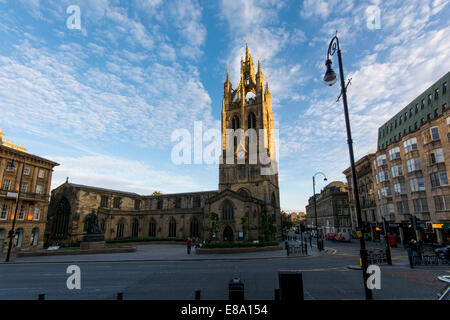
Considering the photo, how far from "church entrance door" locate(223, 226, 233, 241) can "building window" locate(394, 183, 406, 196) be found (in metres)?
28.5

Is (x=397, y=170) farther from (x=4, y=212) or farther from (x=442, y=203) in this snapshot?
(x=4, y=212)

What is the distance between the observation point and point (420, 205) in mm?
32812

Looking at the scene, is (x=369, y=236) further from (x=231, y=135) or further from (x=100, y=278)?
(x=100, y=278)

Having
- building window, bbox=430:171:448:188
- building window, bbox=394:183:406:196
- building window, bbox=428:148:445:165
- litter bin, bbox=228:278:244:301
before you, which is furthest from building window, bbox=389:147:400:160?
litter bin, bbox=228:278:244:301

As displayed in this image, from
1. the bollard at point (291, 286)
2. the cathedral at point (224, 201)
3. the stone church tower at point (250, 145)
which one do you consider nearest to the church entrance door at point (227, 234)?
the cathedral at point (224, 201)

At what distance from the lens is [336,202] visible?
2665 inches

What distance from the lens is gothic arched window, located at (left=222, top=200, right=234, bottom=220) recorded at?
40.8m

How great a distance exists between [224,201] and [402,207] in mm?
29344

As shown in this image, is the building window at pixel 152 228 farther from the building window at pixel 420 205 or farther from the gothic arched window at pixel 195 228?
the building window at pixel 420 205

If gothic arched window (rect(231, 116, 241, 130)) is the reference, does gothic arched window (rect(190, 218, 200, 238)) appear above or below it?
below

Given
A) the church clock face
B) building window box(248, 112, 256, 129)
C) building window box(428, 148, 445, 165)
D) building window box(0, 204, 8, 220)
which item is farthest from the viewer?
building window box(248, 112, 256, 129)

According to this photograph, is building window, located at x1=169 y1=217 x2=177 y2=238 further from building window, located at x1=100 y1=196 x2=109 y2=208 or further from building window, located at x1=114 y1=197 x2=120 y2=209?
building window, located at x1=100 y1=196 x2=109 y2=208

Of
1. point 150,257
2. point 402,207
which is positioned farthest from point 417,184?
point 150,257
